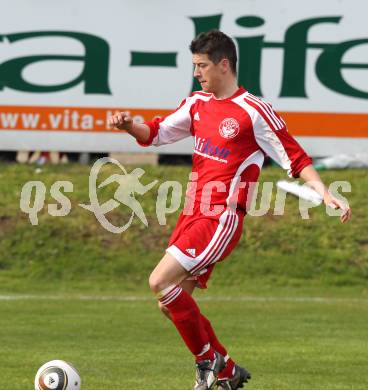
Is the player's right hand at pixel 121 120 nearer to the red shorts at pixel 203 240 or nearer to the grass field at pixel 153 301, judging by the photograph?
the red shorts at pixel 203 240

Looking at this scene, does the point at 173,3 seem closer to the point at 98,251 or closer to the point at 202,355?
the point at 98,251

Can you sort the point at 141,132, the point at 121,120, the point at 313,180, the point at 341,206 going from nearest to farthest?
the point at 341,206
the point at 313,180
the point at 121,120
the point at 141,132

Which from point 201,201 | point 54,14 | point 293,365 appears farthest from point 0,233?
point 201,201

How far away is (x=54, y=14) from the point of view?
63.9ft

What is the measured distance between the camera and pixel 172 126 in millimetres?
9227

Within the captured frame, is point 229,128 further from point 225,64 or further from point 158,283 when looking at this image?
point 158,283

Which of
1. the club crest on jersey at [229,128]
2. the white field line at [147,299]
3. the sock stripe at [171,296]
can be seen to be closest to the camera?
the sock stripe at [171,296]

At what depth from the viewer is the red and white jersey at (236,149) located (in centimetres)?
877

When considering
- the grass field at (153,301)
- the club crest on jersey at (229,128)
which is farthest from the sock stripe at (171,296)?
the club crest on jersey at (229,128)

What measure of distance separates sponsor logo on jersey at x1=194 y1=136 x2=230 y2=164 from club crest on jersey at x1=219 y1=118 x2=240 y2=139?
10 cm

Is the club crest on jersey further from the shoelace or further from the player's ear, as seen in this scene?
the shoelace

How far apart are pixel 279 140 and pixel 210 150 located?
49cm

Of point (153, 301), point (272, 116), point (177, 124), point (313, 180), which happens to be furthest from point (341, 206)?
point (153, 301)

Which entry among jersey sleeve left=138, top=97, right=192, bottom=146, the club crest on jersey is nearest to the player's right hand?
jersey sleeve left=138, top=97, right=192, bottom=146
